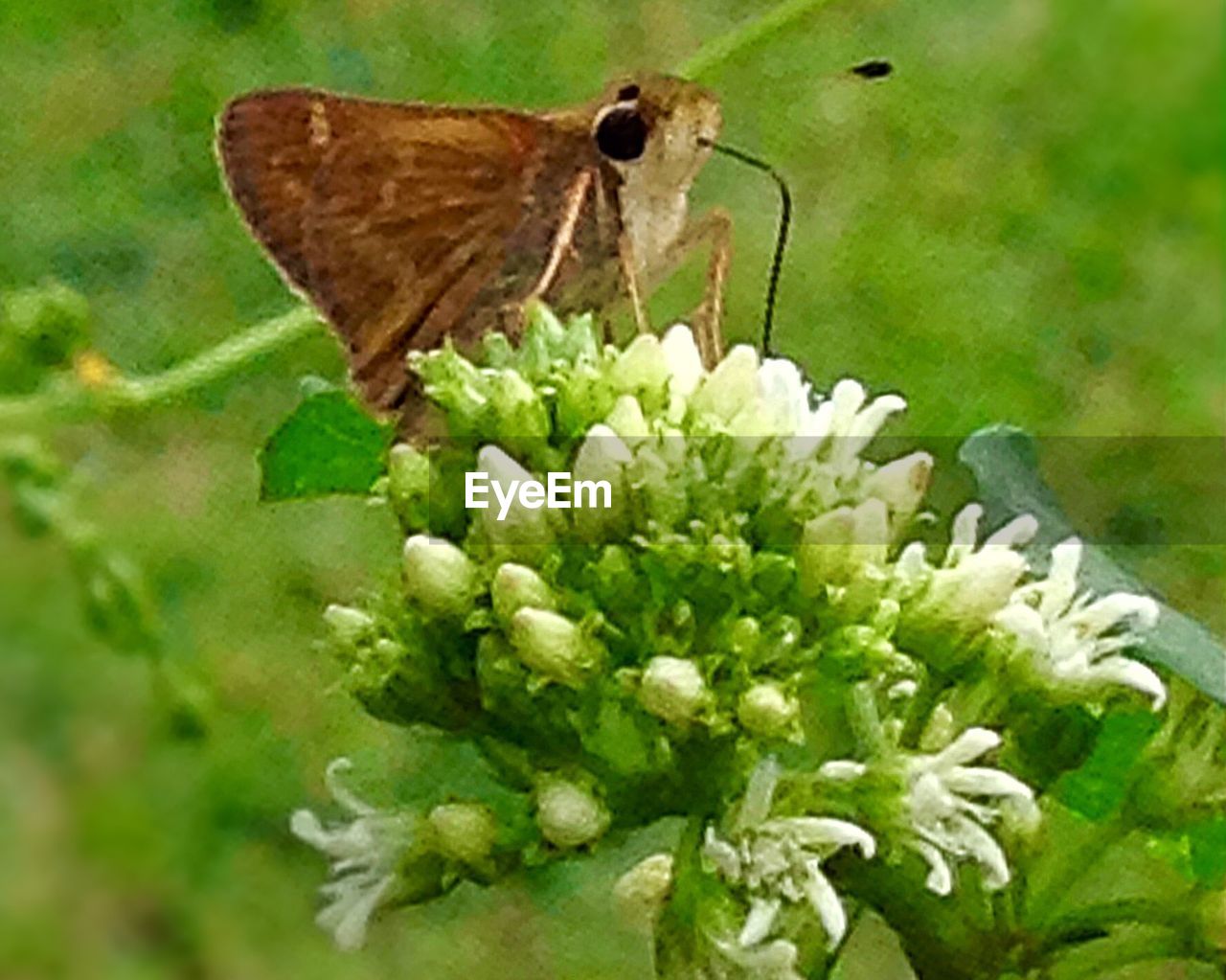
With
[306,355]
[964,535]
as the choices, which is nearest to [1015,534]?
[964,535]

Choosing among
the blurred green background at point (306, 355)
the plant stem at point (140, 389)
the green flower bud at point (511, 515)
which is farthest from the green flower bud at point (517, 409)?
the blurred green background at point (306, 355)

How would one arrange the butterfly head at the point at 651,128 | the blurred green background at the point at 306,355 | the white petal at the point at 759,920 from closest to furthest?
the white petal at the point at 759,920 < the butterfly head at the point at 651,128 < the blurred green background at the point at 306,355

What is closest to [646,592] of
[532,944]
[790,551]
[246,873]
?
[790,551]

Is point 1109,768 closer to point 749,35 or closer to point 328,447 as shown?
point 328,447

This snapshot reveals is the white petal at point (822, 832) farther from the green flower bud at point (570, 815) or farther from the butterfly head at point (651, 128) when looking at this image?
the butterfly head at point (651, 128)

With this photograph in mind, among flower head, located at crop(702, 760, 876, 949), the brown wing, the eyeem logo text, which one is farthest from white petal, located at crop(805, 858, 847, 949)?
the brown wing

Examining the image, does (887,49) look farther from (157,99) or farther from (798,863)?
(798,863)
